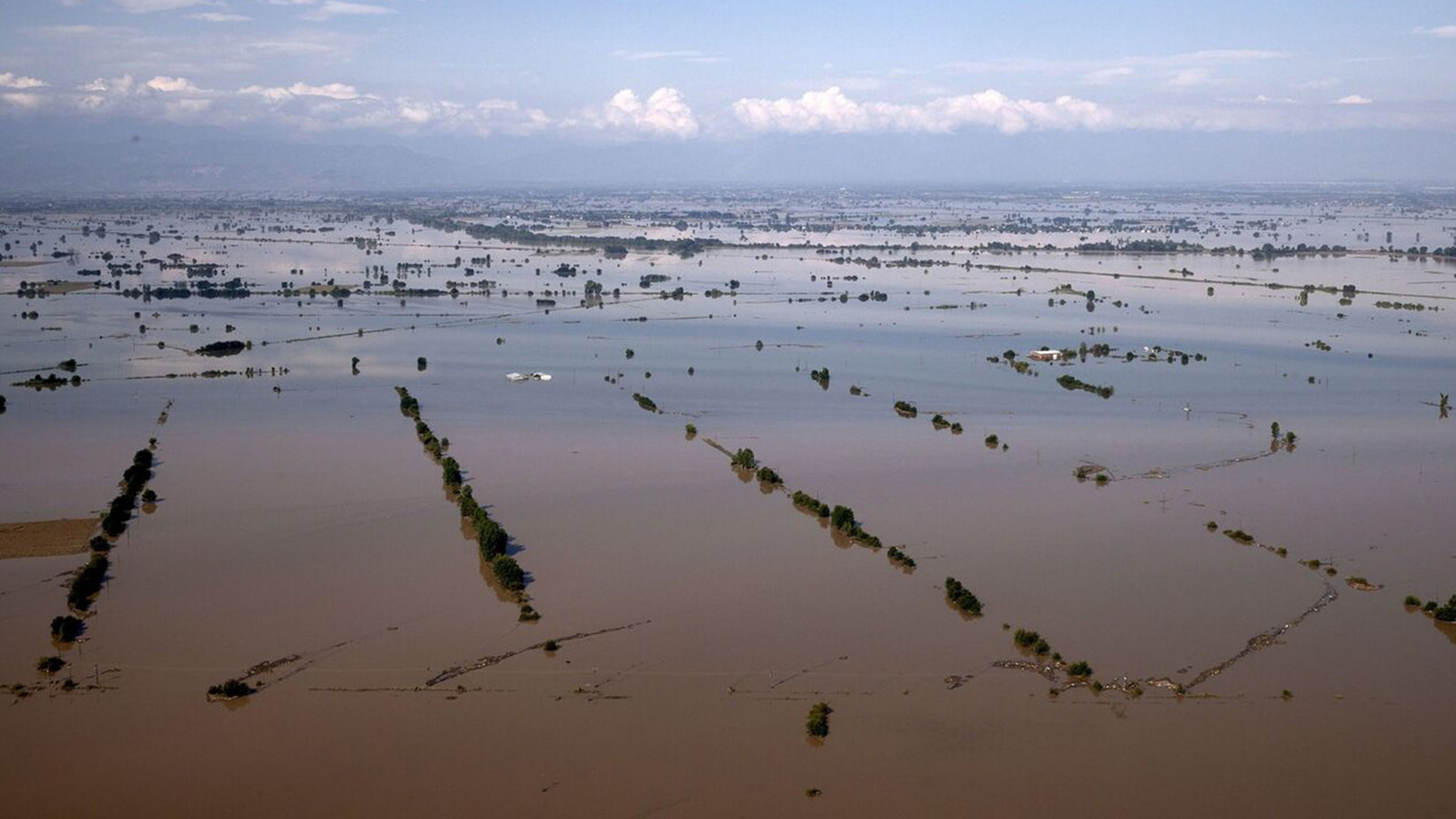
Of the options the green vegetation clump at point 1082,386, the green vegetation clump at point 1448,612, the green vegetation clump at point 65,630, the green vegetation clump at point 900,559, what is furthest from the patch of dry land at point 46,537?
the green vegetation clump at point 1082,386

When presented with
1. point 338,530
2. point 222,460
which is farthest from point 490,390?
point 338,530

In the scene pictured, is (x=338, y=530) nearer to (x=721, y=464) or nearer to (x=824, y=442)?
(x=721, y=464)

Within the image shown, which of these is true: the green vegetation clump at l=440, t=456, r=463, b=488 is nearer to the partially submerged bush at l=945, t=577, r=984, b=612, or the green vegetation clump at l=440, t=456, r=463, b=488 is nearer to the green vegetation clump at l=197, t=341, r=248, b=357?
the partially submerged bush at l=945, t=577, r=984, b=612

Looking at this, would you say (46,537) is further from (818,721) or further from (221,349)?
(221,349)

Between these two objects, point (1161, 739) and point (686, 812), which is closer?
point (686, 812)

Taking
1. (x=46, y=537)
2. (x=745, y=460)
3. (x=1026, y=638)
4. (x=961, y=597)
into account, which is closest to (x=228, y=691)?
(x=46, y=537)

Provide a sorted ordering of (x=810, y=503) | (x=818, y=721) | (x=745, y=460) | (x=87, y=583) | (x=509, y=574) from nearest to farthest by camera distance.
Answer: (x=818, y=721)
(x=87, y=583)
(x=509, y=574)
(x=810, y=503)
(x=745, y=460)

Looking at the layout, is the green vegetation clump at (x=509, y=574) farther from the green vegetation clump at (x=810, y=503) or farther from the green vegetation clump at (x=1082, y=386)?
the green vegetation clump at (x=1082, y=386)
